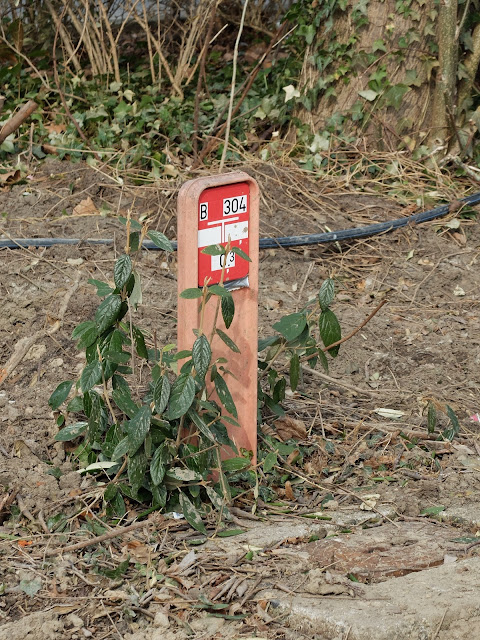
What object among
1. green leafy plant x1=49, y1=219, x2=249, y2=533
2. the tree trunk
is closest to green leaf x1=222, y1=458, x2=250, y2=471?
green leafy plant x1=49, y1=219, x2=249, y2=533

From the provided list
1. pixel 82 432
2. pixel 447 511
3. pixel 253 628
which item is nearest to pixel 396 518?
pixel 447 511

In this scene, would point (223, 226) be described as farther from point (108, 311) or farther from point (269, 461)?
point (269, 461)

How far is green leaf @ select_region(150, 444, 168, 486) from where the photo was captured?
2590mm

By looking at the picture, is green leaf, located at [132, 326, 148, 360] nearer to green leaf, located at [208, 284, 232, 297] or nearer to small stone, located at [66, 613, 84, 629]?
green leaf, located at [208, 284, 232, 297]

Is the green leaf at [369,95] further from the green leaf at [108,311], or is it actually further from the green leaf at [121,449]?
the green leaf at [121,449]

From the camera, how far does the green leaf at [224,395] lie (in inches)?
105

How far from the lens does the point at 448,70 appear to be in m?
5.42

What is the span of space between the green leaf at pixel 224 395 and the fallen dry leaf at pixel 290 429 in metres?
0.59

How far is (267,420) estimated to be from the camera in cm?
329

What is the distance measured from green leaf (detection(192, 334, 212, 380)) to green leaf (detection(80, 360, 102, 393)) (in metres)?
0.31

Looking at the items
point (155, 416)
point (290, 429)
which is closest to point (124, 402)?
point (155, 416)

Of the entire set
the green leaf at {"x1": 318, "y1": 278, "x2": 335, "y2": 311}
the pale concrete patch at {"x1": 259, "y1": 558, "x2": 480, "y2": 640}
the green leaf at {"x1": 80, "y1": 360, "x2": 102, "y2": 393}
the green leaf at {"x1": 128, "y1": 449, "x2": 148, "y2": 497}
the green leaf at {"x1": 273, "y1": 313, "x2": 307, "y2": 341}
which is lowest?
the pale concrete patch at {"x1": 259, "y1": 558, "x2": 480, "y2": 640}

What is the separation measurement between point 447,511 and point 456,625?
2.20 ft

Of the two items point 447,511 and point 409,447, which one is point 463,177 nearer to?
point 409,447
